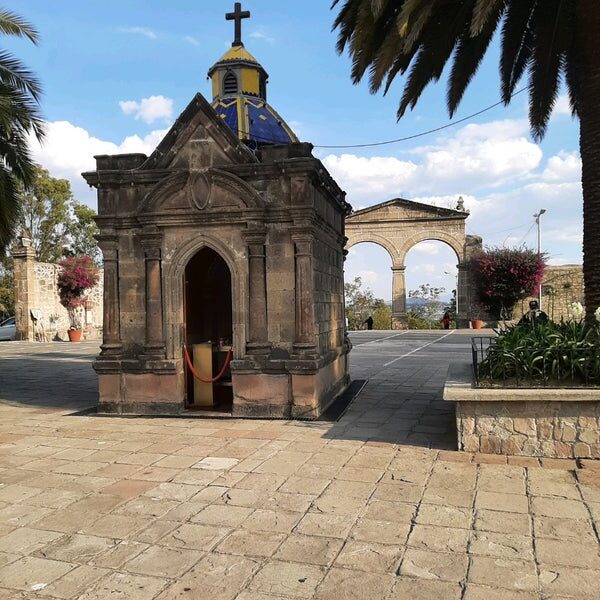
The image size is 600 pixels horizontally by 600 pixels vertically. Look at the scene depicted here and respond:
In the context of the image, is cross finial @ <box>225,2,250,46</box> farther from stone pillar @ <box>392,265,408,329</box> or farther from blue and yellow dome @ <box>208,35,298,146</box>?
stone pillar @ <box>392,265,408,329</box>

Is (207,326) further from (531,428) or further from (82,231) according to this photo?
(82,231)

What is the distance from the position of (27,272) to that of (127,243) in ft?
69.2

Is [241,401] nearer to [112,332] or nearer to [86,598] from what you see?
[112,332]

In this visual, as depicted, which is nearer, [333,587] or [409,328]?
[333,587]

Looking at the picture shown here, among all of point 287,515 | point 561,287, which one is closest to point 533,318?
point 287,515

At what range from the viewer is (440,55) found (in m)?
9.80

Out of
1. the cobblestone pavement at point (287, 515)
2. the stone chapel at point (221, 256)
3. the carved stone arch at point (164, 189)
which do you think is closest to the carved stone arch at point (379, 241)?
the stone chapel at point (221, 256)

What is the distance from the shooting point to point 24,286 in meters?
27.6

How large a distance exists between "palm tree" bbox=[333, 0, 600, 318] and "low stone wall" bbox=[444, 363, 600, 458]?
2948 millimetres

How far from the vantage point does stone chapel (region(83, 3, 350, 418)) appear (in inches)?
343

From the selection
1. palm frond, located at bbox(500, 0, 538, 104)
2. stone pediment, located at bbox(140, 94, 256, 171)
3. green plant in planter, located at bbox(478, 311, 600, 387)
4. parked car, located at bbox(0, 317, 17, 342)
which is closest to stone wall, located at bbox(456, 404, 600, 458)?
green plant in planter, located at bbox(478, 311, 600, 387)

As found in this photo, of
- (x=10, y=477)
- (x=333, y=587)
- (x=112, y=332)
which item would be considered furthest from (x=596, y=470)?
(x=112, y=332)

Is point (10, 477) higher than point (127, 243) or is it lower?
lower

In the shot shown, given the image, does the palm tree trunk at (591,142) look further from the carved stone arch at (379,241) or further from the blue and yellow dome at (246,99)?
the carved stone arch at (379,241)
